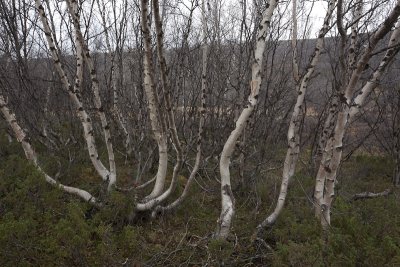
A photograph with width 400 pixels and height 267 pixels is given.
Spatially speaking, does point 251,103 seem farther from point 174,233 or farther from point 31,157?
point 31,157

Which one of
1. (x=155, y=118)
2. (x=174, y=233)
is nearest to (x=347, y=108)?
(x=155, y=118)

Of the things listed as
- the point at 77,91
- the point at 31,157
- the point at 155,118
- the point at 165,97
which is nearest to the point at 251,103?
the point at 165,97

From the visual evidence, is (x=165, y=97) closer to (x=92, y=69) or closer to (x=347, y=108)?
(x=92, y=69)

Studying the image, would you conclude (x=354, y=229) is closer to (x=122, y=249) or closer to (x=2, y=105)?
(x=122, y=249)

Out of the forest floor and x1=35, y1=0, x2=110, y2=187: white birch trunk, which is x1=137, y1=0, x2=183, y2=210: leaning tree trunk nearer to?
the forest floor

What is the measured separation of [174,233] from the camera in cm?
394

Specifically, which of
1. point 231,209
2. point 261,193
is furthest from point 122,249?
point 261,193

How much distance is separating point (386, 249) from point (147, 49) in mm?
2597

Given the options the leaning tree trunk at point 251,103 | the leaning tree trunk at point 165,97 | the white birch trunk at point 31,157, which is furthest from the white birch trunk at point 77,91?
the leaning tree trunk at point 251,103

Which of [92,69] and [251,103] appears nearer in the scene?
[251,103]

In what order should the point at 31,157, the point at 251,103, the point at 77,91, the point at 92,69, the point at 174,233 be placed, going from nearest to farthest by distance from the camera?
the point at 251,103, the point at 92,69, the point at 174,233, the point at 77,91, the point at 31,157

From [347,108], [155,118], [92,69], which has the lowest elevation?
[155,118]

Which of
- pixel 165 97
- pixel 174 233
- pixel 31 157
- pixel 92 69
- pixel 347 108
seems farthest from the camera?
pixel 31 157

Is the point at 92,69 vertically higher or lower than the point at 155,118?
higher
